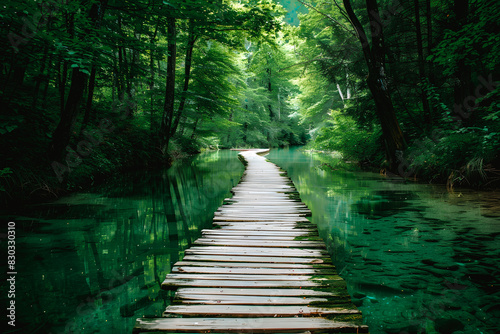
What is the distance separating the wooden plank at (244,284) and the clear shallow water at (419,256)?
0.41 metres

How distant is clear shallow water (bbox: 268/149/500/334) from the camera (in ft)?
8.03

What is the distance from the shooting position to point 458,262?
3.39 meters

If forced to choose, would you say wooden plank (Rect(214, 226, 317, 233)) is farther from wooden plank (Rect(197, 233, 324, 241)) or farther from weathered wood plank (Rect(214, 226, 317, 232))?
wooden plank (Rect(197, 233, 324, 241))

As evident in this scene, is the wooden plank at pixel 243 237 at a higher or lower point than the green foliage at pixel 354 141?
Answer: lower

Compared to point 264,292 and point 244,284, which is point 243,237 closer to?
point 244,284

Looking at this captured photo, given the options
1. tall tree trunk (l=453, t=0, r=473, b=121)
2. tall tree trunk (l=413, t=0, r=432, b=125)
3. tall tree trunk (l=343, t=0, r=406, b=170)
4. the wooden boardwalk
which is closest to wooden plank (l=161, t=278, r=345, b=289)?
the wooden boardwalk

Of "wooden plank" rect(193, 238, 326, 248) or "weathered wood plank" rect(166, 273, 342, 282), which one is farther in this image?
"wooden plank" rect(193, 238, 326, 248)

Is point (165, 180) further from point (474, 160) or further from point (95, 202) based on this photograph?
point (474, 160)

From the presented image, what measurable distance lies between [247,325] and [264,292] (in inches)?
18.1

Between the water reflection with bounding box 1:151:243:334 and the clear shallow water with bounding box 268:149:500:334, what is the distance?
6.54 ft

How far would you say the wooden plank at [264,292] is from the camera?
234cm

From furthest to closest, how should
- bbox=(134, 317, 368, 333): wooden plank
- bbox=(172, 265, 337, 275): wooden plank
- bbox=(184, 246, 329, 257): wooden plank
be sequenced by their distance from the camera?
1. bbox=(184, 246, 329, 257): wooden plank
2. bbox=(172, 265, 337, 275): wooden plank
3. bbox=(134, 317, 368, 333): wooden plank

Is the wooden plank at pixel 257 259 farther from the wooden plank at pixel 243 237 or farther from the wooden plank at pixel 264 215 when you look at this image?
the wooden plank at pixel 264 215

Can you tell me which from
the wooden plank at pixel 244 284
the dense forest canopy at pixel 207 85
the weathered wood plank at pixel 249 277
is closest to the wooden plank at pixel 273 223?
the weathered wood plank at pixel 249 277
